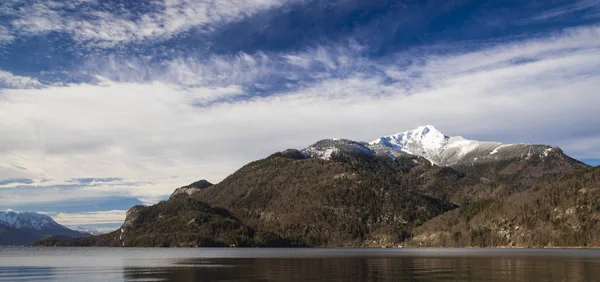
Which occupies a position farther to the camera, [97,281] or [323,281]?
[97,281]

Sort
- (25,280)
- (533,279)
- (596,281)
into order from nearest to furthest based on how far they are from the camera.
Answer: (596,281), (533,279), (25,280)

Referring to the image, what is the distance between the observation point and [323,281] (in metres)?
83.2

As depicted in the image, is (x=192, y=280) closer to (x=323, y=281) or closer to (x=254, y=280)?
(x=254, y=280)

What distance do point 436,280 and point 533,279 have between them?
1653cm

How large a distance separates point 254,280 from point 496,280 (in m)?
39.0

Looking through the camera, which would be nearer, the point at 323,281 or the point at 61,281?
the point at 323,281

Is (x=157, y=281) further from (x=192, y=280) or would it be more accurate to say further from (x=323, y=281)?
(x=323, y=281)

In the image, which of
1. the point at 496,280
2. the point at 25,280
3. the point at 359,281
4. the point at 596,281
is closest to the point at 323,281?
the point at 359,281

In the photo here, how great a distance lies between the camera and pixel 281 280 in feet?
283

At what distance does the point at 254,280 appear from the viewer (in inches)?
3438

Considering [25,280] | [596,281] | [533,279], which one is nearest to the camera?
[596,281]

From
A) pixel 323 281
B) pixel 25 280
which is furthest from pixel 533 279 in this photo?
pixel 25 280

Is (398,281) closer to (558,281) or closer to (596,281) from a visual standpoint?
(558,281)

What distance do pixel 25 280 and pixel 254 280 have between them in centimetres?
4225
